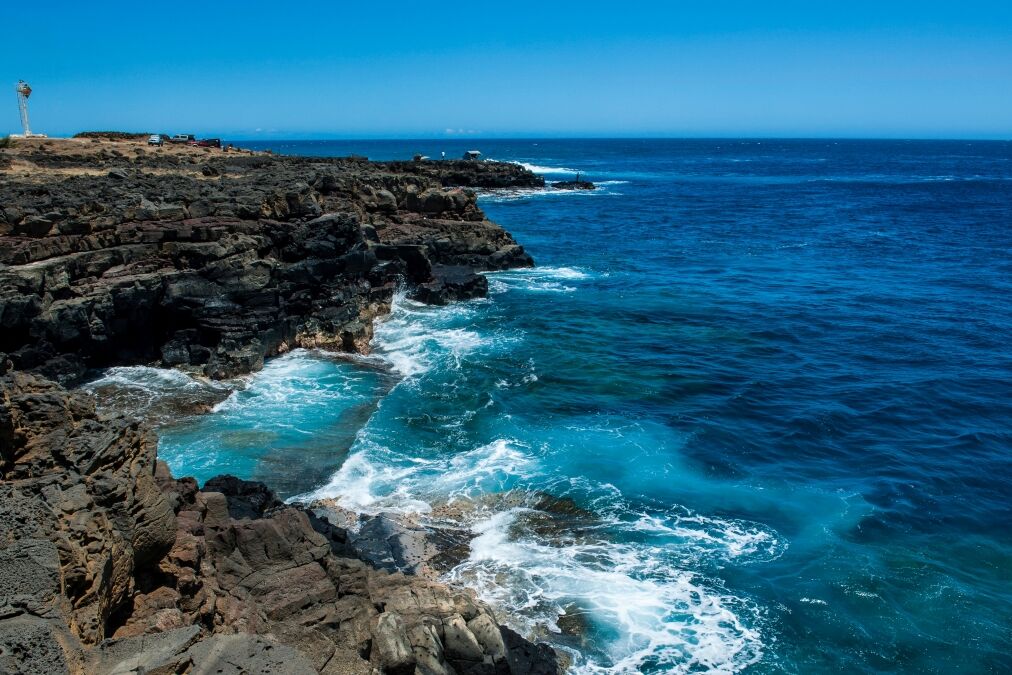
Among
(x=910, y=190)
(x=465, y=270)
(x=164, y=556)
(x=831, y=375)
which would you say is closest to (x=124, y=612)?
(x=164, y=556)

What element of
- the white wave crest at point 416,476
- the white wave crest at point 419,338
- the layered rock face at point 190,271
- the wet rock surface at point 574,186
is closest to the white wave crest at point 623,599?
the white wave crest at point 416,476

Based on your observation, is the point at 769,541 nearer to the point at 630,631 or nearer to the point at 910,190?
the point at 630,631

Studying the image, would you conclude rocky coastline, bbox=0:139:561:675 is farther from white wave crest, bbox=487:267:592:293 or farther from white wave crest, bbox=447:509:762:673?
white wave crest, bbox=447:509:762:673

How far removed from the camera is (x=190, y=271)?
28.3m

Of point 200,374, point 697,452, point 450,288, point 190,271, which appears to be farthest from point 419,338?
point 697,452

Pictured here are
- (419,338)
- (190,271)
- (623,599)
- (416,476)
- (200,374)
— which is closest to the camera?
(623,599)

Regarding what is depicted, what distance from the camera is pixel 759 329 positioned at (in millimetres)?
36469

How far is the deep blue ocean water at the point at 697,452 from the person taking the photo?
15.6 m

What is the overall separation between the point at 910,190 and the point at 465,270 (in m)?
85.8

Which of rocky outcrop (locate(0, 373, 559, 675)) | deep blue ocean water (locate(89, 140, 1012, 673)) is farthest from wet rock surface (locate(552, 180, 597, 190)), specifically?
rocky outcrop (locate(0, 373, 559, 675))

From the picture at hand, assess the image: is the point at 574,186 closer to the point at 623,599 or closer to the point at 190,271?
the point at 190,271

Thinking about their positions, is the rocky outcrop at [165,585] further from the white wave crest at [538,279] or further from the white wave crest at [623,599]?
the white wave crest at [538,279]

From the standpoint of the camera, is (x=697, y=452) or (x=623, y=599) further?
(x=697, y=452)

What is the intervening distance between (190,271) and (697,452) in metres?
19.9
